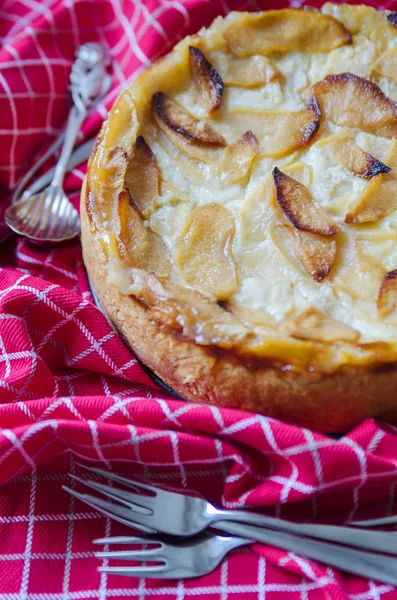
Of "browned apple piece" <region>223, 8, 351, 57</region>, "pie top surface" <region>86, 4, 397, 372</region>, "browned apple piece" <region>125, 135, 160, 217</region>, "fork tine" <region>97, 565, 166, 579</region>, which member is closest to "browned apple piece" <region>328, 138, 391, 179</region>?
"pie top surface" <region>86, 4, 397, 372</region>

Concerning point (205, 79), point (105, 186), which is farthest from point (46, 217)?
point (205, 79)

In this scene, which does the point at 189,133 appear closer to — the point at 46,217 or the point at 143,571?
the point at 46,217

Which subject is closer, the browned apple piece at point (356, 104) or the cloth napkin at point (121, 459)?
the cloth napkin at point (121, 459)

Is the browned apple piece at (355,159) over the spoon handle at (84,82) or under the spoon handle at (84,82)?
under

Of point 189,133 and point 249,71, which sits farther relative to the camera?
point 249,71

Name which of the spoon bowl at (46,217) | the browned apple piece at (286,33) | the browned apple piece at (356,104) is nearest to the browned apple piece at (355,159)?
the browned apple piece at (356,104)

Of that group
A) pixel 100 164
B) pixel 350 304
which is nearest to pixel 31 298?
pixel 100 164

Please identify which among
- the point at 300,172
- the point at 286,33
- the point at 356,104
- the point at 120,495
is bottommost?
the point at 120,495

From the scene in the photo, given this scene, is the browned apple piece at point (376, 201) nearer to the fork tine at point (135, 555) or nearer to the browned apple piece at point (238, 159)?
the browned apple piece at point (238, 159)
